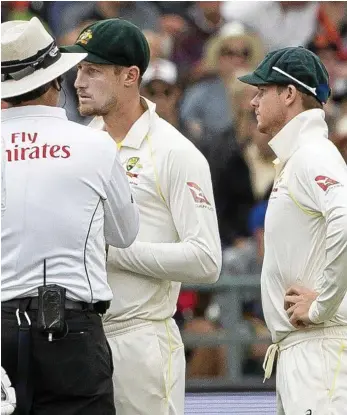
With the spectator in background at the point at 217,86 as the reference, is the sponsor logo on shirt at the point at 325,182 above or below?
above

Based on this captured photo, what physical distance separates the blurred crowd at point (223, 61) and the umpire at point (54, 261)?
4.82 metres

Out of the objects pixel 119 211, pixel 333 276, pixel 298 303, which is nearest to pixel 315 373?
pixel 298 303

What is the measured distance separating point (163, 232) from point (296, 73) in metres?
0.81

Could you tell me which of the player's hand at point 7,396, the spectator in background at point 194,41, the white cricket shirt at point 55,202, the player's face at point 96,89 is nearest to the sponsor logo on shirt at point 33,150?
the white cricket shirt at point 55,202

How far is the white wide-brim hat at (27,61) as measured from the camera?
14.5 feet

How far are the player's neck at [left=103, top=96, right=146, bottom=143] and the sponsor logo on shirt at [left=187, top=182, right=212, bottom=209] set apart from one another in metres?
0.40

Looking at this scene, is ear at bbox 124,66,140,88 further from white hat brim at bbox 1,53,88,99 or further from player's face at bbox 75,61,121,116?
white hat brim at bbox 1,53,88,99

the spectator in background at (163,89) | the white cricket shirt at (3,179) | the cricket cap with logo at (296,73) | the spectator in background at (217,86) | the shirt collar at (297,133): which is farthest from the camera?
the spectator in background at (217,86)

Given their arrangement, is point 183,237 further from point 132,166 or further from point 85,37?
point 85,37

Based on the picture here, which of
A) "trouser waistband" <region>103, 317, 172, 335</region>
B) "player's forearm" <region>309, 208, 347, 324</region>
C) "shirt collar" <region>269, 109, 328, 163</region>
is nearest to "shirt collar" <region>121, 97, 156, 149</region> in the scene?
"shirt collar" <region>269, 109, 328, 163</region>

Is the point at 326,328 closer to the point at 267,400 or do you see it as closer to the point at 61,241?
the point at 61,241

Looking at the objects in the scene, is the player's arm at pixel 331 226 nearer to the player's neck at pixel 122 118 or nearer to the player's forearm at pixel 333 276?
the player's forearm at pixel 333 276

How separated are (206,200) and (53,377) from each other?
124 centimetres

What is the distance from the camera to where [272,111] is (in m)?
5.12
